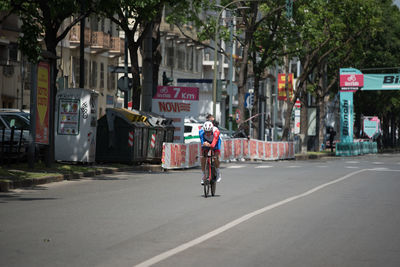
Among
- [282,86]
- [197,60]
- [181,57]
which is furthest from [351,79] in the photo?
[197,60]

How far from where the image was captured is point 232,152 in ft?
144

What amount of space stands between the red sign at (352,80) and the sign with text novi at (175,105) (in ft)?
92.1

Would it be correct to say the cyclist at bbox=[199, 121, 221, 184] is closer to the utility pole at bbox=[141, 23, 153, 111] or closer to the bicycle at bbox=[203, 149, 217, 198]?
the bicycle at bbox=[203, 149, 217, 198]

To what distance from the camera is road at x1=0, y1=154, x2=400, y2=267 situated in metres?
9.94

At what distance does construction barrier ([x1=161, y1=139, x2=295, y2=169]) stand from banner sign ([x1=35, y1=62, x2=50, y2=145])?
4420mm

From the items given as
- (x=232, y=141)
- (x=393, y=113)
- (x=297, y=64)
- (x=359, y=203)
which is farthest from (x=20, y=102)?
(x=297, y=64)

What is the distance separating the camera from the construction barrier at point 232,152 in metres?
33.1

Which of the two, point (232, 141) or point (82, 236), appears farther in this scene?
point (232, 141)

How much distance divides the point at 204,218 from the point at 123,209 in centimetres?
193

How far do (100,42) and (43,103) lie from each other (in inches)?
1373

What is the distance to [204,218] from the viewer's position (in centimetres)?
1427

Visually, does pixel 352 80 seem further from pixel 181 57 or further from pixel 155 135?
pixel 155 135

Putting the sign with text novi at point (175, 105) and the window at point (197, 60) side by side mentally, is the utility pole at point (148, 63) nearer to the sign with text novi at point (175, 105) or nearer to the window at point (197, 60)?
the sign with text novi at point (175, 105)

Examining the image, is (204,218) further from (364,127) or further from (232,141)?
(364,127)
